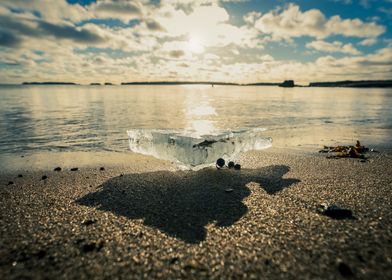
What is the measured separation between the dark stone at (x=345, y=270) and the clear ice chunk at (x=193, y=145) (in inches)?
164

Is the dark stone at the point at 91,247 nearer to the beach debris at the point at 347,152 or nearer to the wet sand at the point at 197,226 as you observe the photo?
the wet sand at the point at 197,226

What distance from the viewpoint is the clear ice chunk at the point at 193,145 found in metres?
6.65

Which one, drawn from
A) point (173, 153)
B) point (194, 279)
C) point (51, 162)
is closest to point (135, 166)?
point (173, 153)

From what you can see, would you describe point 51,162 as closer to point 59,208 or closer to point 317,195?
point 59,208

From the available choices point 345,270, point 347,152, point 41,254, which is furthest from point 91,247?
point 347,152

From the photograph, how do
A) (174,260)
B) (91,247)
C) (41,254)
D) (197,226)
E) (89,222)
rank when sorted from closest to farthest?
1. (174,260)
2. (41,254)
3. (91,247)
4. (197,226)
5. (89,222)

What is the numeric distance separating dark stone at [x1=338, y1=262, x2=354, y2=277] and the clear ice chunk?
13.6 feet

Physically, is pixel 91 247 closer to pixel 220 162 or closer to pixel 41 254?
pixel 41 254

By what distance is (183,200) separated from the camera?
4.95m

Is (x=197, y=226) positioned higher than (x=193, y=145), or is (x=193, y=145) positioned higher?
(x=193, y=145)

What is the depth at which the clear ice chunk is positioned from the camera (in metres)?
6.65

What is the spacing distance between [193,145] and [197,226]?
2881 mm

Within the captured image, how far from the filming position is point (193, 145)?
259 inches

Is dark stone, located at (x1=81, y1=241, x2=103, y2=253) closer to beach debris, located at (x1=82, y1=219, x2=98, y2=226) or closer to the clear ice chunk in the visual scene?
beach debris, located at (x1=82, y1=219, x2=98, y2=226)
